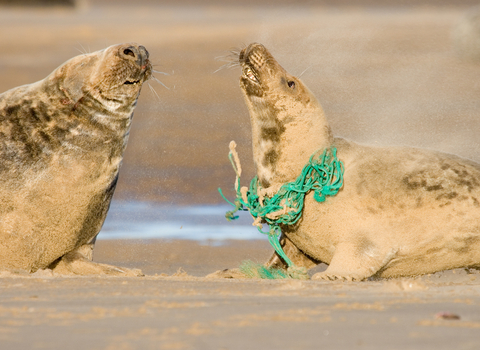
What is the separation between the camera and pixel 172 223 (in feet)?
30.1

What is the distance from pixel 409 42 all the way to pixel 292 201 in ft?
23.3

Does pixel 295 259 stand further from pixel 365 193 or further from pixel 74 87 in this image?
pixel 74 87

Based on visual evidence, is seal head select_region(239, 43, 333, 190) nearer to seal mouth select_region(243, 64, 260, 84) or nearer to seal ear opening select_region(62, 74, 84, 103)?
seal mouth select_region(243, 64, 260, 84)

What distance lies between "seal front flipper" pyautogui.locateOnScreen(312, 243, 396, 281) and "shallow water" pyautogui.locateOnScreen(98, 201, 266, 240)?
281 cm

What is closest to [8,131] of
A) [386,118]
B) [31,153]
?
[31,153]

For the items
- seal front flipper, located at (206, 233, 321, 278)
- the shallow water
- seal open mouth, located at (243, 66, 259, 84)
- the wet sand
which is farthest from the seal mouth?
the shallow water

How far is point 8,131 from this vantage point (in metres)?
6.44

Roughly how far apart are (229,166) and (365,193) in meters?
4.83

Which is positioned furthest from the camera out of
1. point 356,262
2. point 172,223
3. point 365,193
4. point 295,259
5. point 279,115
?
point 172,223

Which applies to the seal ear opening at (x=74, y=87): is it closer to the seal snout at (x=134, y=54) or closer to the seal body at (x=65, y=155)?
the seal body at (x=65, y=155)

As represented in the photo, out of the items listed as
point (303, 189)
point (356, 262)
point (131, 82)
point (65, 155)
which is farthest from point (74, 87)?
point (356, 262)

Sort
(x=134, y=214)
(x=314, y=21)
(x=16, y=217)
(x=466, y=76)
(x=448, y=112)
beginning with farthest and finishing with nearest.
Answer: (x=314, y=21)
(x=466, y=76)
(x=448, y=112)
(x=134, y=214)
(x=16, y=217)

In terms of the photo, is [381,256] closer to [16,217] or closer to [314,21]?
[16,217]

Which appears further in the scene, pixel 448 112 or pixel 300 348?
pixel 448 112
